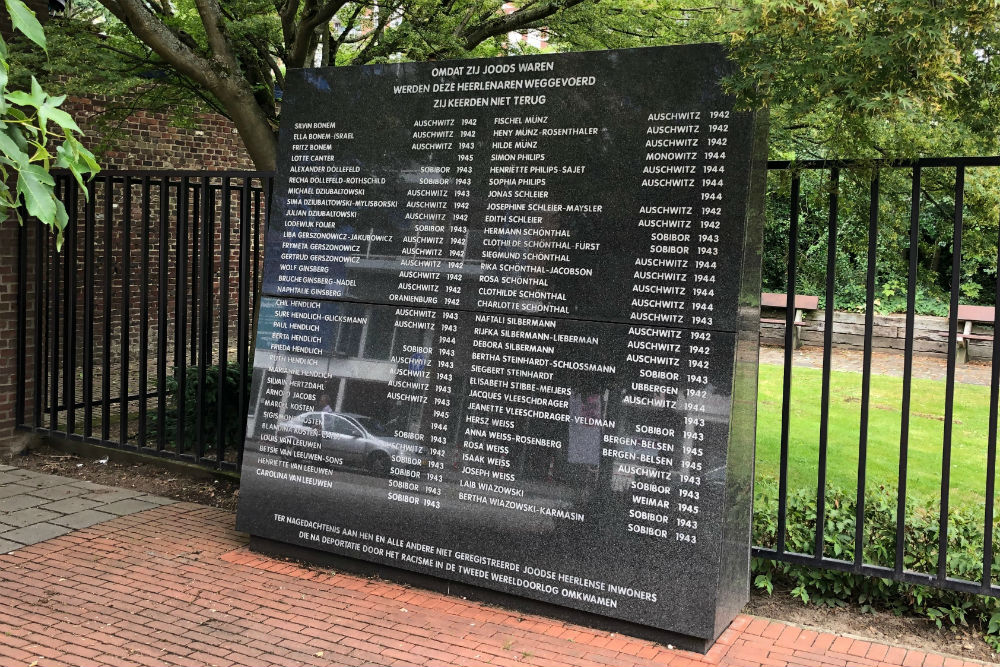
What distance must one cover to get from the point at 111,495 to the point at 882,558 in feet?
17.4

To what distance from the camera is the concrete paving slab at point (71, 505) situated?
258 inches

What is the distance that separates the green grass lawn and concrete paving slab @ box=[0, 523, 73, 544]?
4911 millimetres

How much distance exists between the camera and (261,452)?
573 cm

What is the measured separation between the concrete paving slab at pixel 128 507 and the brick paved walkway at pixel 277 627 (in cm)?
86

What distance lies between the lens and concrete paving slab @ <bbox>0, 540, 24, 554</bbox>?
571 centimetres

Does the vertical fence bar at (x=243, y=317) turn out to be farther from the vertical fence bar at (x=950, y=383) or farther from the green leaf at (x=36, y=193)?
the green leaf at (x=36, y=193)

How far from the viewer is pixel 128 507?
6652 millimetres

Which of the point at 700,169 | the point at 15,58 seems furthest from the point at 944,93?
the point at 15,58

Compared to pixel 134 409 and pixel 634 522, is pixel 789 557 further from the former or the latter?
pixel 134 409

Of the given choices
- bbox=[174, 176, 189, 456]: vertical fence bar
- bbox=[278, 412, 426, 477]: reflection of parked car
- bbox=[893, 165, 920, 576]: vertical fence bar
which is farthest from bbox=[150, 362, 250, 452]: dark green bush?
bbox=[893, 165, 920, 576]: vertical fence bar

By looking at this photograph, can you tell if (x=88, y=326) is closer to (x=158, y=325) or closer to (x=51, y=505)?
(x=158, y=325)

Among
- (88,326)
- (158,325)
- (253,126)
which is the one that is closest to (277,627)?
(158,325)

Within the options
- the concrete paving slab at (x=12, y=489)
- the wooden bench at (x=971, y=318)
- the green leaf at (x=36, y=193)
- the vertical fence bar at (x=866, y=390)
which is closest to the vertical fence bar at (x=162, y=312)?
the concrete paving slab at (x=12, y=489)

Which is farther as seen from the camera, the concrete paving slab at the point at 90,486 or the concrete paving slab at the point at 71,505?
the concrete paving slab at the point at 90,486
